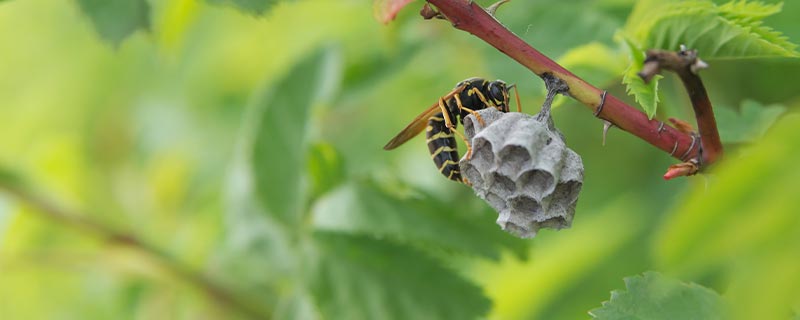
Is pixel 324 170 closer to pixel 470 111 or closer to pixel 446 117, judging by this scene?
pixel 446 117

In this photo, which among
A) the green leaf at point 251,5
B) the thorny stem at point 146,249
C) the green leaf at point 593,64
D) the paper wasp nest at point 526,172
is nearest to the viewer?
the paper wasp nest at point 526,172

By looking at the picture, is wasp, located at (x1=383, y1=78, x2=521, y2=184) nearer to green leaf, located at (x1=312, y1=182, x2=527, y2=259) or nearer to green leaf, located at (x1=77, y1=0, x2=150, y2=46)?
green leaf, located at (x1=312, y1=182, x2=527, y2=259)

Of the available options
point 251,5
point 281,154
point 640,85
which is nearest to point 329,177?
point 281,154

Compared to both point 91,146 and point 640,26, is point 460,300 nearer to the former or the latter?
point 640,26

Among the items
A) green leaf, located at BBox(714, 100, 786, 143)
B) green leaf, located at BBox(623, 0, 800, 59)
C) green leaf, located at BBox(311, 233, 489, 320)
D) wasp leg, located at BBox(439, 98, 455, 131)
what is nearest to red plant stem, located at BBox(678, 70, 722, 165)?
green leaf, located at BBox(623, 0, 800, 59)

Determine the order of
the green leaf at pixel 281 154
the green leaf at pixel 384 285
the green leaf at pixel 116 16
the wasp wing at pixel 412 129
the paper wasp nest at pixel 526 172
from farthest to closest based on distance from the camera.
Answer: the green leaf at pixel 281 154 → the green leaf at pixel 384 285 → the wasp wing at pixel 412 129 → the green leaf at pixel 116 16 → the paper wasp nest at pixel 526 172

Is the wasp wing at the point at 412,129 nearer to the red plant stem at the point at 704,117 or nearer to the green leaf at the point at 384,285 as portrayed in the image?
the green leaf at the point at 384,285

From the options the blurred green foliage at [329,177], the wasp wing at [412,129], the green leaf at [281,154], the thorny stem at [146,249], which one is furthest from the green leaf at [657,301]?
the thorny stem at [146,249]
